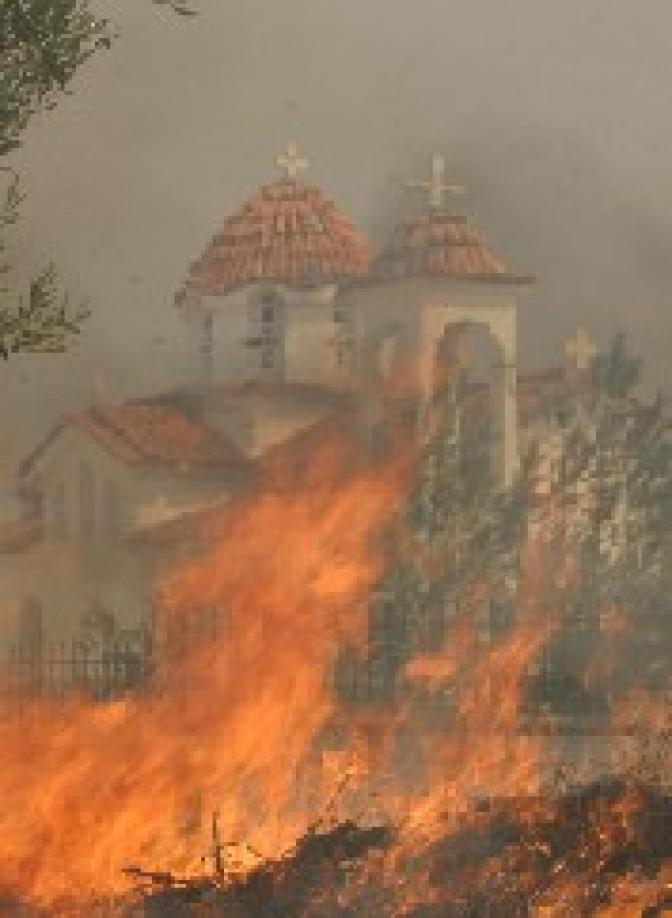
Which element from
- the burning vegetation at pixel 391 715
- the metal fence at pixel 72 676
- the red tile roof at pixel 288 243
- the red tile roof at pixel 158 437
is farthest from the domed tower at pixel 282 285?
the metal fence at pixel 72 676

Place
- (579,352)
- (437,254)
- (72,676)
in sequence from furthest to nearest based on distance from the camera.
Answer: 1. (579,352)
2. (437,254)
3. (72,676)

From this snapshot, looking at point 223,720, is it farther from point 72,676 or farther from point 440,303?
point 440,303

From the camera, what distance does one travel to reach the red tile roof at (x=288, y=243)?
174ft

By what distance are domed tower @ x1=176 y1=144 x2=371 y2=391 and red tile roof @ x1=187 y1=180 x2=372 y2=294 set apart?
0.07ft

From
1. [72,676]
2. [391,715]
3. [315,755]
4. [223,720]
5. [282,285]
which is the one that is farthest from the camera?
[282,285]

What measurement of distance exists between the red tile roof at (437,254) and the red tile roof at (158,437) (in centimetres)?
521

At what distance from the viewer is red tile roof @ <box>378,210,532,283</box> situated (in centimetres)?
4988

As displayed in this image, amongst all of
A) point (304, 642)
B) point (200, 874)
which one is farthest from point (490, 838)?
point (304, 642)

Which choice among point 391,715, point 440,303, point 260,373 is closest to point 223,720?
point 391,715

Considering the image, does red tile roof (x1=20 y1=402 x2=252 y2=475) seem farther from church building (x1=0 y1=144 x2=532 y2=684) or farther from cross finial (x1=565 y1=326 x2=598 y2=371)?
cross finial (x1=565 y1=326 x2=598 y2=371)

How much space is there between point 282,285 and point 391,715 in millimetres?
18294

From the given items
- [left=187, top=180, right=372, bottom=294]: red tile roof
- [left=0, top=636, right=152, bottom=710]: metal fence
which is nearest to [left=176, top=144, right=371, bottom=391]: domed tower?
[left=187, top=180, right=372, bottom=294]: red tile roof

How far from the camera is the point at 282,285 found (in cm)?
5331

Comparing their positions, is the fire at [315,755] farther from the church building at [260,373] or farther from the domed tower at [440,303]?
the domed tower at [440,303]
